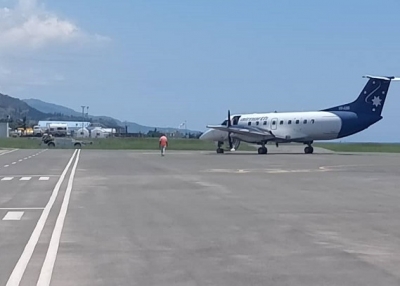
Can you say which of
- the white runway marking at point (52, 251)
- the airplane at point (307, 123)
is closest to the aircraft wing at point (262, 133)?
the airplane at point (307, 123)

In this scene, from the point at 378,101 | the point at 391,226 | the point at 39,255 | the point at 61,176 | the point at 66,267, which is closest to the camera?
the point at 66,267

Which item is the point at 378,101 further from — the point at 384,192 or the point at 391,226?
the point at 391,226

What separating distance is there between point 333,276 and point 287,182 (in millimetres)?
17061

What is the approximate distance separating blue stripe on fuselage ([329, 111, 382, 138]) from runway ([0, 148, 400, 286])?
33.5 metres

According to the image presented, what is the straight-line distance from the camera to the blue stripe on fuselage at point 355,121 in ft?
187

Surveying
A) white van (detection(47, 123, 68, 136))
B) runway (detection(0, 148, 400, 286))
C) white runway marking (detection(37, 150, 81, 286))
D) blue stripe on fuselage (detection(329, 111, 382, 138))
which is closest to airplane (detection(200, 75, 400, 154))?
blue stripe on fuselage (detection(329, 111, 382, 138))

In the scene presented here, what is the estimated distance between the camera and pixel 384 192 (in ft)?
71.1

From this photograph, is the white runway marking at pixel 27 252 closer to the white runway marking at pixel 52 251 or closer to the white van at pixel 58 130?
the white runway marking at pixel 52 251

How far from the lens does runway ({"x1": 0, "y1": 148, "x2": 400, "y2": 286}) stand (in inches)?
358

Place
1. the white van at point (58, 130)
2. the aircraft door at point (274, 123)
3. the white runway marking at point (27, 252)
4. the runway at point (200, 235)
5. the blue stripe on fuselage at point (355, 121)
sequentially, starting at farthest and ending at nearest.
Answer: the white van at point (58, 130), the aircraft door at point (274, 123), the blue stripe on fuselage at point (355, 121), the runway at point (200, 235), the white runway marking at point (27, 252)

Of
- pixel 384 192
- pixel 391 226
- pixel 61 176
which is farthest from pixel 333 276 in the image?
pixel 61 176

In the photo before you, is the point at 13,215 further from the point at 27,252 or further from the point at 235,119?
the point at 235,119

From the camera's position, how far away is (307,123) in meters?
59.0

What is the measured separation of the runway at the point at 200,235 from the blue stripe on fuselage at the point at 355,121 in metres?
33.5
